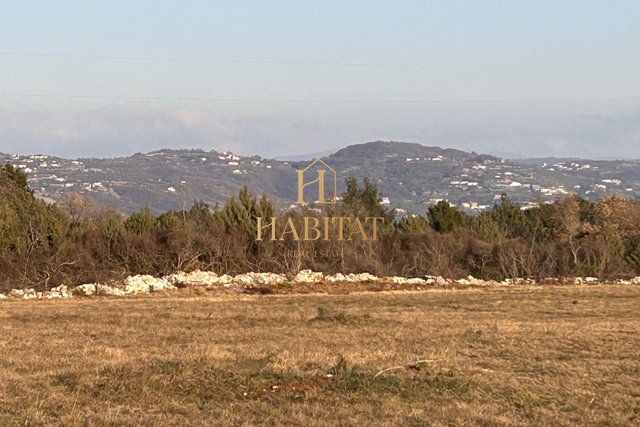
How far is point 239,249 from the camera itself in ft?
120

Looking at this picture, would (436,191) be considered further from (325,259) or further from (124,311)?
(124,311)

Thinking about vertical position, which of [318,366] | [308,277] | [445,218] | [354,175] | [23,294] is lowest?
[308,277]

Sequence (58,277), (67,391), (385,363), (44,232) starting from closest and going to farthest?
1. (67,391)
2. (385,363)
3. (58,277)
4. (44,232)

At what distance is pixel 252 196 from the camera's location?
132 ft

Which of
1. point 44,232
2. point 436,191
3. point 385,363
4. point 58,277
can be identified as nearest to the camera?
point 385,363

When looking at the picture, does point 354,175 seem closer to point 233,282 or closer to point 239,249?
point 239,249

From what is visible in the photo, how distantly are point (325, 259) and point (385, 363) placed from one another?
81.7 feet

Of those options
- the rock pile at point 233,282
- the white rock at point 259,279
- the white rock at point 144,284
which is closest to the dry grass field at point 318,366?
the rock pile at point 233,282

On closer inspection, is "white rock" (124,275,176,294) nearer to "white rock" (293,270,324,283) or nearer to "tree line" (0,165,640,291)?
"tree line" (0,165,640,291)

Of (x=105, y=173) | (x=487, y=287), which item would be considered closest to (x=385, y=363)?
(x=487, y=287)

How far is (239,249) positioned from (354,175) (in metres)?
59.8

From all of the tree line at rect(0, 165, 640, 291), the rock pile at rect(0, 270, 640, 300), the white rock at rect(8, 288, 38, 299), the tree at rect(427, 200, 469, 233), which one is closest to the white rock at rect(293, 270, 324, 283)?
the rock pile at rect(0, 270, 640, 300)

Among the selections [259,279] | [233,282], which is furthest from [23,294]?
[259,279]

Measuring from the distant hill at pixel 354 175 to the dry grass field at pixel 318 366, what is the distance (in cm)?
6615
